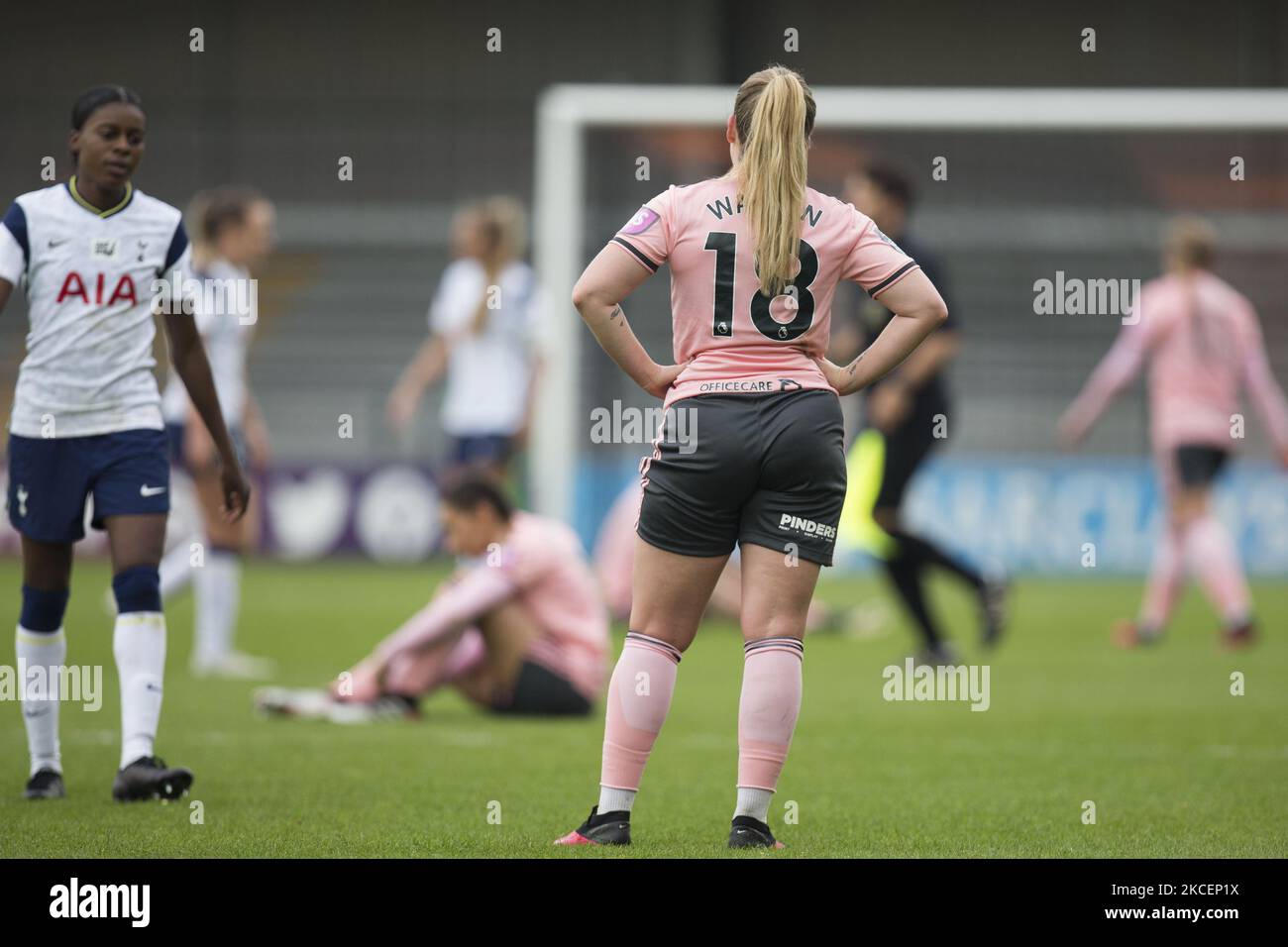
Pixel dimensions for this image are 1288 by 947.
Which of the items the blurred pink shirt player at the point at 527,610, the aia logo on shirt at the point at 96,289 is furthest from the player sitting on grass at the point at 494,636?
the aia logo on shirt at the point at 96,289

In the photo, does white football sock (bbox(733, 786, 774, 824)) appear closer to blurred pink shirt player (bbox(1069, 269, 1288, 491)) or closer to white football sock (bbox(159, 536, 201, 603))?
white football sock (bbox(159, 536, 201, 603))

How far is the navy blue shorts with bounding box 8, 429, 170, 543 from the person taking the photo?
5.55 metres

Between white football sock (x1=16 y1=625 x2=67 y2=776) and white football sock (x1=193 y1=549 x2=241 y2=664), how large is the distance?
4.08 metres

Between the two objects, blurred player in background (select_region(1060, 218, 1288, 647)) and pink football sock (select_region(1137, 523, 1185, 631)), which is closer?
blurred player in background (select_region(1060, 218, 1288, 647))

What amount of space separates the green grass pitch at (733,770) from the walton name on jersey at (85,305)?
119 centimetres

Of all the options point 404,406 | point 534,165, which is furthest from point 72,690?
point 534,165

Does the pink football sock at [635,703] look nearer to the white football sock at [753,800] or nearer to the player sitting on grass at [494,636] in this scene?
the white football sock at [753,800]

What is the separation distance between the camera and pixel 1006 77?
25.8m

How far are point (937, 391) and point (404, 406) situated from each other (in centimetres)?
391

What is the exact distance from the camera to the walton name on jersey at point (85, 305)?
18.0ft

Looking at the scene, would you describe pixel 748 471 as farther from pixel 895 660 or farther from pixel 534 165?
pixel 534 165

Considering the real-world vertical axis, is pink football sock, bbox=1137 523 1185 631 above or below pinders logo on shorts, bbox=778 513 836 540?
below

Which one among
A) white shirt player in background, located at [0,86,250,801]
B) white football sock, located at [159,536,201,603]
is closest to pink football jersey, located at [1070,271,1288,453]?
white football sock, located at [159,536,201,603]

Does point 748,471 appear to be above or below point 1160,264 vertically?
below
